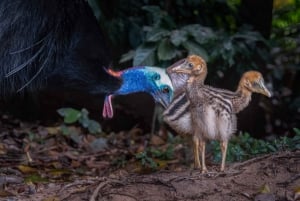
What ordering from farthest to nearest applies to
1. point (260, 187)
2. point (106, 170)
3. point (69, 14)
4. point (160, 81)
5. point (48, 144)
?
point (48, 144), point (106, 170), point (69, 14), point (160, 81), point (260, 187)

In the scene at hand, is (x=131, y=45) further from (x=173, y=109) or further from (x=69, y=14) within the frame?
(x=173, y=109)

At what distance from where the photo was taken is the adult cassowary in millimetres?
4066

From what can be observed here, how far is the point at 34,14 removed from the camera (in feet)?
13.5

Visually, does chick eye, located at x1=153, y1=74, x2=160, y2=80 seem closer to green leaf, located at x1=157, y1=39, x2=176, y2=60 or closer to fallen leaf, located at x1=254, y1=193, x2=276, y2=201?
fallen leaf, located at x1=254, y1=193, x2=276, y2=201

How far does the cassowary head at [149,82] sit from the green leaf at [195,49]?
114 centimetres

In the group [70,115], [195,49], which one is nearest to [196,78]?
[195,49]

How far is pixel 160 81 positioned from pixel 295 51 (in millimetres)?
3345

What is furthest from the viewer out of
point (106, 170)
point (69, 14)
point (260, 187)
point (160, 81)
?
point (106, 170)

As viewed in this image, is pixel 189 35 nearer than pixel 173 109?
No

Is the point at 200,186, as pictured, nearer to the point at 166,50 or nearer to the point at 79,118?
the point at 166,50

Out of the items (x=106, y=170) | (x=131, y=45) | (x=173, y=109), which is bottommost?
(x=106, y=170)

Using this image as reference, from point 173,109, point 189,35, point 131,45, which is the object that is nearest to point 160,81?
point 173,109

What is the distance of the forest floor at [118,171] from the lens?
349cm

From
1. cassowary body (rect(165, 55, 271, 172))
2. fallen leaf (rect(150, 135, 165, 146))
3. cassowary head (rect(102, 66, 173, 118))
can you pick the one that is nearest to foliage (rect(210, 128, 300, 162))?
cassowary head (rect(102, 66, 173, 118))
